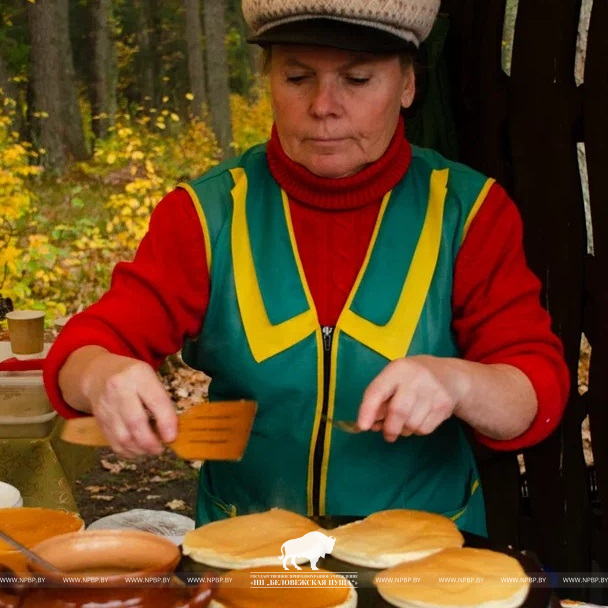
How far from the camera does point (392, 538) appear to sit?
4.41 feet

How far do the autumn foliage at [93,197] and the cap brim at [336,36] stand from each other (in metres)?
2.55

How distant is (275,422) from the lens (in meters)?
1.69

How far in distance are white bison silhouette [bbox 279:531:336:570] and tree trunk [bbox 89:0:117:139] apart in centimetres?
309

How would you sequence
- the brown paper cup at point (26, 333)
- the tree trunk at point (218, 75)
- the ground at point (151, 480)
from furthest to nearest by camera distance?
the tree trunk at point (218, 75) < the ground at point (151, 480) < the brown paper cup at point (26, 333)

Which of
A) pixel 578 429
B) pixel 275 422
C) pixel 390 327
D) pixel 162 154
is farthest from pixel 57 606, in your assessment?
pixel 162 154

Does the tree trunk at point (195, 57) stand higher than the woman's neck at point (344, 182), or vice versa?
the tree trunk at point (195, 57)

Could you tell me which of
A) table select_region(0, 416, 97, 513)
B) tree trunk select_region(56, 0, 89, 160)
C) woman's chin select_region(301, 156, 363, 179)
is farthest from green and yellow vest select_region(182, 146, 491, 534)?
tree trunk select_region(56, 0, 89, 160)

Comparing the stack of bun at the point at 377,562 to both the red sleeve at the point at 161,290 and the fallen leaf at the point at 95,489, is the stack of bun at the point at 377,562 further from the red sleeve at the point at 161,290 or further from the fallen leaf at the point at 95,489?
the fallen leaf at the point at 95,489

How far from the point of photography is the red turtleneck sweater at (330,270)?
1.63 meters

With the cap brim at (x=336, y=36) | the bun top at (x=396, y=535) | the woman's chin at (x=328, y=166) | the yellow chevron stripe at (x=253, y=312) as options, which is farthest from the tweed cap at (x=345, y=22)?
the bun top at (x=396, y=535)

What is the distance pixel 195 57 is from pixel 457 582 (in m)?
3.21

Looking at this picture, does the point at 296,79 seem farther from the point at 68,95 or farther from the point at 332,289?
the point at 68,95

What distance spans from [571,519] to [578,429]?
219mm

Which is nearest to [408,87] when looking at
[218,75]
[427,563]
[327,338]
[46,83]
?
[327,338]
